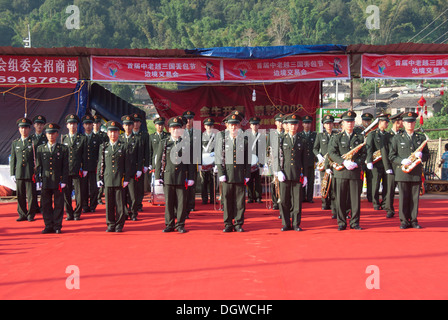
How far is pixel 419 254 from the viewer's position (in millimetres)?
5949

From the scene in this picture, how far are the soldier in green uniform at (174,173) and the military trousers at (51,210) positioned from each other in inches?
59.3

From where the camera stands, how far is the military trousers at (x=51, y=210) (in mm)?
7461

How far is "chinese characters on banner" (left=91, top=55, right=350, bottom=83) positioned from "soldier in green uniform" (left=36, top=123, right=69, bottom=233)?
3.29m

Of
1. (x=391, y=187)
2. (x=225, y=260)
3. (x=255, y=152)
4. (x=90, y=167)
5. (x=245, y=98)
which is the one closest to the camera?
(x=225, y=260)

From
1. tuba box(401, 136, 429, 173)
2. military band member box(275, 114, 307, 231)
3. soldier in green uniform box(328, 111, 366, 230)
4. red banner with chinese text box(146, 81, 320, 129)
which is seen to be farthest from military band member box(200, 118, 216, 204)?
tuba box(401, 136, 429, 173)

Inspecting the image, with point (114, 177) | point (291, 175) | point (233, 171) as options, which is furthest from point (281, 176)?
point (114, 177)

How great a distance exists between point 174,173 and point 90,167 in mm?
2278

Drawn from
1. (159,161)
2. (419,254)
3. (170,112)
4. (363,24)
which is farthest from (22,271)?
(363,24)

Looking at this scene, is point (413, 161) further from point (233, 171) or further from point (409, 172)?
point (233, 171)

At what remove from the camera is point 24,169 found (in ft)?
27.3

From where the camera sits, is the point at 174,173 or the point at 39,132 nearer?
the point at 174,173

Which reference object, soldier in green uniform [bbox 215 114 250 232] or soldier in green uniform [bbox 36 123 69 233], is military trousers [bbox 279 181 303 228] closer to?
soldier in green uniform [bbox 215 114 250 232]
